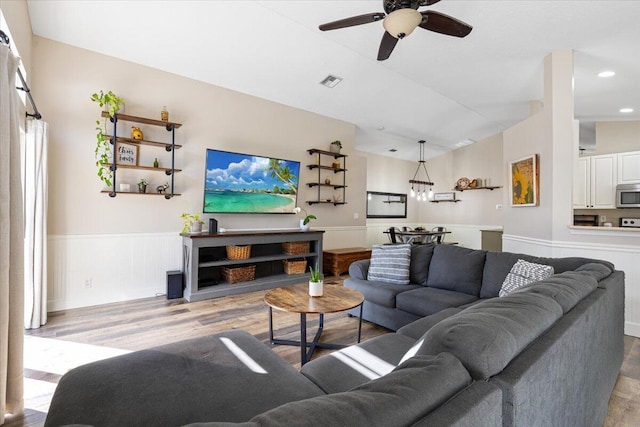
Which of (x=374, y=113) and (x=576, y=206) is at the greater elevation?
(x=374, y=113)

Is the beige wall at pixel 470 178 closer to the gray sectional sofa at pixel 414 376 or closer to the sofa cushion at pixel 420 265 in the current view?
the sofa cushion at pixel 420 265

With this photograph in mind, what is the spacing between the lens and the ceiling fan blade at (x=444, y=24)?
7.74 ft

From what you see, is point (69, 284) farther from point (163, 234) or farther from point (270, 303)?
point (270, 303)

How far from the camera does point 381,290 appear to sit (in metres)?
3.00

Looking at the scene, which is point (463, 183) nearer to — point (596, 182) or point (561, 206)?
point (596, 182)

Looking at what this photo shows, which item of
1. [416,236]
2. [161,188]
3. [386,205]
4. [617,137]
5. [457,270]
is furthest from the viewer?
[386,205]

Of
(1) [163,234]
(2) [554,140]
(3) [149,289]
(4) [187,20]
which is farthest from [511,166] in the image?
(3) [149,289]

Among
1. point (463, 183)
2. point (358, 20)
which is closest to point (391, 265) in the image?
point (358, 20)

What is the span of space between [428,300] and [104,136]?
13.3ft

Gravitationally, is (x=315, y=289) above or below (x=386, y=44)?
below

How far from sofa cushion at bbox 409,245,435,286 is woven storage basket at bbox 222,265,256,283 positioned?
2.42 meters

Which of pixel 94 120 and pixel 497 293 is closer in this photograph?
pixel 497 293

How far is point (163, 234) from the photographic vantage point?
13.7ft

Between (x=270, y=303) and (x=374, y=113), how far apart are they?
15.5ft
